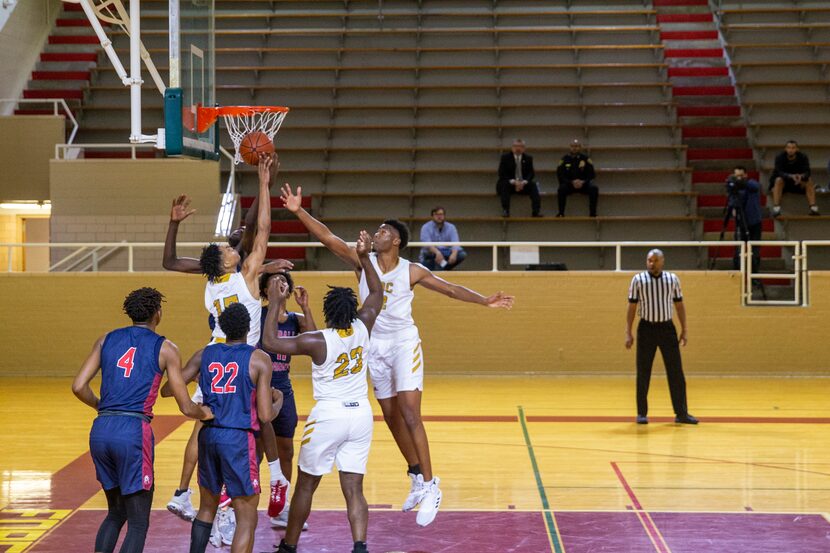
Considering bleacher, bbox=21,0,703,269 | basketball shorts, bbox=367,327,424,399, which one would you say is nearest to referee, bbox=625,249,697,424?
basketball shorts, bbox=367,327,424,399

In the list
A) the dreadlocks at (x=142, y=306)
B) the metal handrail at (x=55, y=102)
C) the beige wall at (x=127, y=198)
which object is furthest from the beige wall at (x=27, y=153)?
the dreadlocks at (x=142, y=306)

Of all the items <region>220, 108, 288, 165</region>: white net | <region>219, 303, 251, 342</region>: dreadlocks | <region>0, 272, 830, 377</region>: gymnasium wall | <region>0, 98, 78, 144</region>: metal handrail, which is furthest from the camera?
<region>0, 98, 78, 144</region>: metal handrail

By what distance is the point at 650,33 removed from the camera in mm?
22422

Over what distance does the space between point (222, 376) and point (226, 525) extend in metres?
1.35

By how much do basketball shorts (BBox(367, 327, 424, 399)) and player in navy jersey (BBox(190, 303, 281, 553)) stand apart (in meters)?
1.70

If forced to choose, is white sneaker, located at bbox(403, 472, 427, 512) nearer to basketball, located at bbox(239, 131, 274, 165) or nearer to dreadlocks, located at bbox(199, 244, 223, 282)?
dreadlocks, located at bbox(199, 244, 223, 282)

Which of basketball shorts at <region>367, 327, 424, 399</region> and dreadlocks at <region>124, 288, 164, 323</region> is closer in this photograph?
dreadlocks at <region>124, 288, 164, 323</region>

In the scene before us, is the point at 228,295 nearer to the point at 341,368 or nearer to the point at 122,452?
the point at 341,368

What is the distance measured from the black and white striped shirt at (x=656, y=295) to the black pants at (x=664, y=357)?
0.31ft

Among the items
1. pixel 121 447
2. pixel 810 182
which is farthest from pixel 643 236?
pixel 121 447

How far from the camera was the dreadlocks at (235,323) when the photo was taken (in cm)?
558

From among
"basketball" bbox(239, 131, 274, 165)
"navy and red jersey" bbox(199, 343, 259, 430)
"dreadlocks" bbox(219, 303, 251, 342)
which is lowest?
"navy and red jersey" bbox(199, 343, 259, 430)

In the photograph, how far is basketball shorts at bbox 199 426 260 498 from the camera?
5477 mm

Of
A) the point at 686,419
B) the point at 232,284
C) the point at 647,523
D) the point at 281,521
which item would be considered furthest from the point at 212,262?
the point at 686,419
